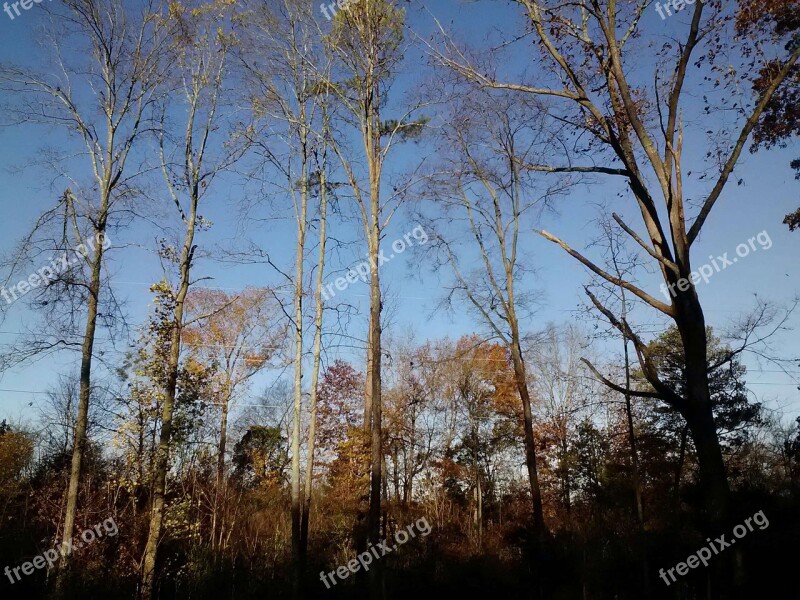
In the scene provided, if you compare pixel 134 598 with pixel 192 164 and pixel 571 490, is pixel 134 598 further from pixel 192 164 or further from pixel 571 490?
pixel 571 490

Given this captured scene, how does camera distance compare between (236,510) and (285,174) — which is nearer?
(285,174)

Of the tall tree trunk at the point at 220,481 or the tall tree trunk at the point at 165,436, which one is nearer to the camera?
the tall tree trunk at the point at 165,436

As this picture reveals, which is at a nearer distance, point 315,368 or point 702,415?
point 702,415

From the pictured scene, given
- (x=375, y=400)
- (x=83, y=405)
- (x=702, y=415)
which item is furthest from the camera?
(x=375, y=400)

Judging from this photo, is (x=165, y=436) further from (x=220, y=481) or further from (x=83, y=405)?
(x=220, y=481)

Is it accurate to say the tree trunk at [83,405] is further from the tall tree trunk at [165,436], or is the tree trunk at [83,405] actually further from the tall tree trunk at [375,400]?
the tall tree trunk at [375,400]

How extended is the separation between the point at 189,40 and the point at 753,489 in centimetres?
1953

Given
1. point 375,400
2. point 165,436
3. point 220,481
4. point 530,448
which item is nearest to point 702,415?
point 375,400

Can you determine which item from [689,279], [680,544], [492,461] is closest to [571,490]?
[492,461]

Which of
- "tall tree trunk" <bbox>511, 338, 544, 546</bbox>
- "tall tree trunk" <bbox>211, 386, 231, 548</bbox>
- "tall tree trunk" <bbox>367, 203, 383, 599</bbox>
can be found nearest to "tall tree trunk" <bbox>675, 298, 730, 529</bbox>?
"tall tree trunk" <bbox>367, 203, 383, 599</bbox>

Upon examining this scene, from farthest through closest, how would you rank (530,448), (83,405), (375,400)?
(530,448) → (375,400) → (83,405)

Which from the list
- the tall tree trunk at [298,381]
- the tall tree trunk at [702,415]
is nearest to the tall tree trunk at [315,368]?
the tall tree trunk at [298,381]

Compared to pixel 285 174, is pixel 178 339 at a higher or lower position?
lower

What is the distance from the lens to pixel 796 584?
36.6 feet
